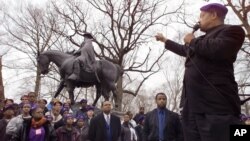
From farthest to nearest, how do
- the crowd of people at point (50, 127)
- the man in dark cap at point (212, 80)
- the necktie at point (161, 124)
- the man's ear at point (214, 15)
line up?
the crowd of people at point (50, 127) < the necktie at point (161, 124) < the man's ear at point (214, 15) < the man in dark cap at point (212, 80)

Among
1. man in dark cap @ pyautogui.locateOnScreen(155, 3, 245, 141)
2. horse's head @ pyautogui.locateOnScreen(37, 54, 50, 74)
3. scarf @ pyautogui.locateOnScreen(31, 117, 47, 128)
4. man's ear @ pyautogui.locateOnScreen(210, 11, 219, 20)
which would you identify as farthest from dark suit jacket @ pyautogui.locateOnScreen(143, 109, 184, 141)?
horse's head @ pyautogui.locateOnScreen(37, 54, 50, 74)

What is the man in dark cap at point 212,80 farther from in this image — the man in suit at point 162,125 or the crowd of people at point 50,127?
the crowd of people at point 50,127

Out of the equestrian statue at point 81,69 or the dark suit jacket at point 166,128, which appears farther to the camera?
the equestrian statue at point 81,69

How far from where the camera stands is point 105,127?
8.31 m

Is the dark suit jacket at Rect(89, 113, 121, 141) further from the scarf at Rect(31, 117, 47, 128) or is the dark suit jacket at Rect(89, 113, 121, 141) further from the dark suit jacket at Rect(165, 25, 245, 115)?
the dark suit jacket at Rect(165, 25, 245, 115)

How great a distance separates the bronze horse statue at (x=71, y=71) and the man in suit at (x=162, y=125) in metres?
7.35

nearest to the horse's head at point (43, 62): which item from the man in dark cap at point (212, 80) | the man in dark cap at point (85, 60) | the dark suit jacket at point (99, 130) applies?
the man in dark cap at point (85, 60)

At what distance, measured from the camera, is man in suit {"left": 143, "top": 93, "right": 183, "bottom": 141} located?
23.3 feet

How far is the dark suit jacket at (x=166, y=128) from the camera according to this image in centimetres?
711

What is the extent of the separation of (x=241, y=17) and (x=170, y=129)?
15548mm

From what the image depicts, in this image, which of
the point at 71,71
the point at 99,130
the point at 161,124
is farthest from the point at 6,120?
the point at 71,71

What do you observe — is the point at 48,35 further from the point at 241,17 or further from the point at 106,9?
the point at 241,17

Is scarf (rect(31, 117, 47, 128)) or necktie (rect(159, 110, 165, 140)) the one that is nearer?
necktie (rect(159, 110, 165, 140))

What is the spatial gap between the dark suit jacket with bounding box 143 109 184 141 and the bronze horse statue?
7.34 metres
